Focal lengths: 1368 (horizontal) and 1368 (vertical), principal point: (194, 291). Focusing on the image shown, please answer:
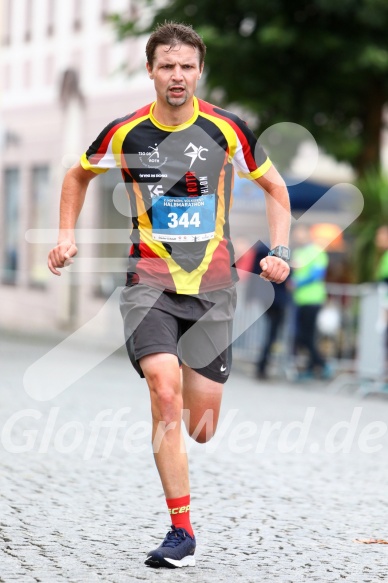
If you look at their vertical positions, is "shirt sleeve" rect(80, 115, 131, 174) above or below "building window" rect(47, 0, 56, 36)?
below

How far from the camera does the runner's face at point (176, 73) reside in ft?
17.0

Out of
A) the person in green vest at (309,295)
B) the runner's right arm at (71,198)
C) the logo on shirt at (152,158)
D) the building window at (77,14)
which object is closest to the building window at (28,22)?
the building window at (77,14)

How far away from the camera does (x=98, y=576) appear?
4.71 meters

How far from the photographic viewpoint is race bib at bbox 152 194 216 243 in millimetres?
5258

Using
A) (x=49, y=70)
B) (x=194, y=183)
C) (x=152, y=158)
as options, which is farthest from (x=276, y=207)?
(x=49, y=70)

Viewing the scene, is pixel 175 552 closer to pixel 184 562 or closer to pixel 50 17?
pixel 184 562

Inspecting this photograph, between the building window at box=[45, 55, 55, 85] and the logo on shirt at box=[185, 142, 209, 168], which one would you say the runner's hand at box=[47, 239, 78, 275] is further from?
the building window at box=[45, 55, 55, 85]

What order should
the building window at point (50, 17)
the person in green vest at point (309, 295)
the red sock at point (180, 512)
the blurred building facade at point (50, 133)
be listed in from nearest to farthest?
the red sock at point (180, 512), the person in green vest at point (309, 295), the blurred building facade at point (50, 133), the building window at point (50, 17)

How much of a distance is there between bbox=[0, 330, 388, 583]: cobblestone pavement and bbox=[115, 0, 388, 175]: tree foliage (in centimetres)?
619

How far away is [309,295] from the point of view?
1555 centimetres

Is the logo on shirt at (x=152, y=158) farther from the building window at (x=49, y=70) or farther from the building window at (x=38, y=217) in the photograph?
the building window at (x=49, y=70)

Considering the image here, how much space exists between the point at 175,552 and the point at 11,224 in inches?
1119

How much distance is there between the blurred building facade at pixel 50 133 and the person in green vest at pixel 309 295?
10.6 meters

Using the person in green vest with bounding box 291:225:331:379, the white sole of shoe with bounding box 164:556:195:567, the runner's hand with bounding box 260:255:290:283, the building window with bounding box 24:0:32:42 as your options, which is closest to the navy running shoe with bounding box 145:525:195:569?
the white sole of shoe with bounding box 164:556:195:567
